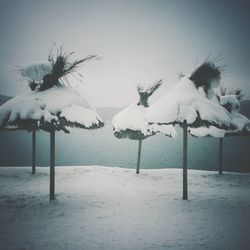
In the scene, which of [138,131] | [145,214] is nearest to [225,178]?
[138,131]

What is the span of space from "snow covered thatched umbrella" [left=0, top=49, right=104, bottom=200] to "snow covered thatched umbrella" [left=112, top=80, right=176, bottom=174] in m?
4.65

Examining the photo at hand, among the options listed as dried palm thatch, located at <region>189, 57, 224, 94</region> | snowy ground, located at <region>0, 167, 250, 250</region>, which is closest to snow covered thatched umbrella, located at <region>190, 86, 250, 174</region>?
snowy ground, located at <region>0, 167, 250, 250</region>

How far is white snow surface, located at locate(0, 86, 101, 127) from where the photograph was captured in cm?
752

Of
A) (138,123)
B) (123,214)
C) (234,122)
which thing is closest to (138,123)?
(138,123)

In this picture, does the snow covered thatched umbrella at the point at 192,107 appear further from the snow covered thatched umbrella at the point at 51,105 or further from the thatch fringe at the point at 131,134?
the thatch fringe at the point at 131,134

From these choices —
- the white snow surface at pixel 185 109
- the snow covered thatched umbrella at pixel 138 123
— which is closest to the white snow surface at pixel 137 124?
the snow covered thatched umbrella at pixel 138 123

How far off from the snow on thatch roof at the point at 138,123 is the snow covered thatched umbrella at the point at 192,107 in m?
4.04

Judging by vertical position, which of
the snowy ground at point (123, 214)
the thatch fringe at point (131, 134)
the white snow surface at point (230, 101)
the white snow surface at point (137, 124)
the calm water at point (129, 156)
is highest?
the white snow surface at point (230, 101)

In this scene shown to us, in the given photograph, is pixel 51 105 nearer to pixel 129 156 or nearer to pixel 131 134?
pixel 131 134

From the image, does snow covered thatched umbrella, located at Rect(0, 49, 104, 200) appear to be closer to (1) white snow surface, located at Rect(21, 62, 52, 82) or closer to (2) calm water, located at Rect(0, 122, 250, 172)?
(1) white snow surface, located at Rect(21, 62, 52, 82)

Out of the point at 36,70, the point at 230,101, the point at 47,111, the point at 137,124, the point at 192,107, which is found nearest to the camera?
the point at 47,111

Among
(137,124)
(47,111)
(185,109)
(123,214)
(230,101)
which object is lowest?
(123,214)

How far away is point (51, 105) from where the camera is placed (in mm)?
7664

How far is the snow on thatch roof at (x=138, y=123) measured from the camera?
13.5 metres
